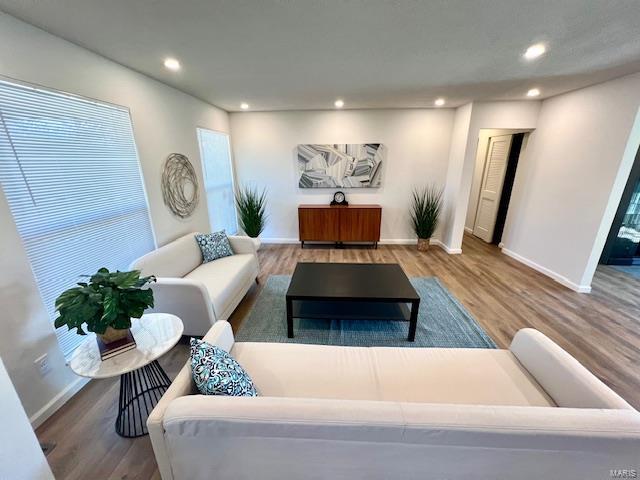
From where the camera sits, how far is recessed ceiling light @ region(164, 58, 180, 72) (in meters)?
2.15

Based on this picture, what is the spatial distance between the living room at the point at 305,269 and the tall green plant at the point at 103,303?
0.06ft

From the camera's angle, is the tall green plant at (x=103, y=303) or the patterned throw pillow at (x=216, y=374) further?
the tall green plant at (x=103, y=303)

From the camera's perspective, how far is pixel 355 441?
857 mm

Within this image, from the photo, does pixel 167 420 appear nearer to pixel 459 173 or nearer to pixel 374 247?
pixel 374 247

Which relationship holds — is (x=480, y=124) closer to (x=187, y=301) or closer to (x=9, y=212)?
(x=187, y=301)

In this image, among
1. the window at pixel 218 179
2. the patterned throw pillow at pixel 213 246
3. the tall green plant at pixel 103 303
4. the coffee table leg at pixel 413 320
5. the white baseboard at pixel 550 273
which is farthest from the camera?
the window at pixel 218 179

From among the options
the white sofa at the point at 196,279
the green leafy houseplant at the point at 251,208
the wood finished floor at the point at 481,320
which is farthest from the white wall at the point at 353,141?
the white sofa at the point at 196,279

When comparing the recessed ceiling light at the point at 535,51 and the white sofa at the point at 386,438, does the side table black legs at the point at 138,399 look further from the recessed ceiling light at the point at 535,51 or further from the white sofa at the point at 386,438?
the recessed ceiling light at the point at 535,51

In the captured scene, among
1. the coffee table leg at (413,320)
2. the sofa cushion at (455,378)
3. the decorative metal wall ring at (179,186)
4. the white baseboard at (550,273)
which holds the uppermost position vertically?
the decorative metal wall ring at (179,186)

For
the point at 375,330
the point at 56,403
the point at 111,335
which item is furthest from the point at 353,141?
the point at 56,403

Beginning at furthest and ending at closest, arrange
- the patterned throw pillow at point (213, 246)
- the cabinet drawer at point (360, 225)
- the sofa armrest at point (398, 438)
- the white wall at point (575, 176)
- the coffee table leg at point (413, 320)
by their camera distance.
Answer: the cabinet drawer at point (360, 225), the patterned throw pillow at point (213, 246), the white wall at point (575, 176), the coffee table leg at point (413, 320), the sofa armrest at point (398, 438)

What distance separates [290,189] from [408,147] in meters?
2.27

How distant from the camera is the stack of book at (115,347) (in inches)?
52.4

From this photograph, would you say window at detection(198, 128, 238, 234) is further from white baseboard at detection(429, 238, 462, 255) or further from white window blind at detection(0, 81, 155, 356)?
white baseboard at detection(429, 238, 462, 255)
